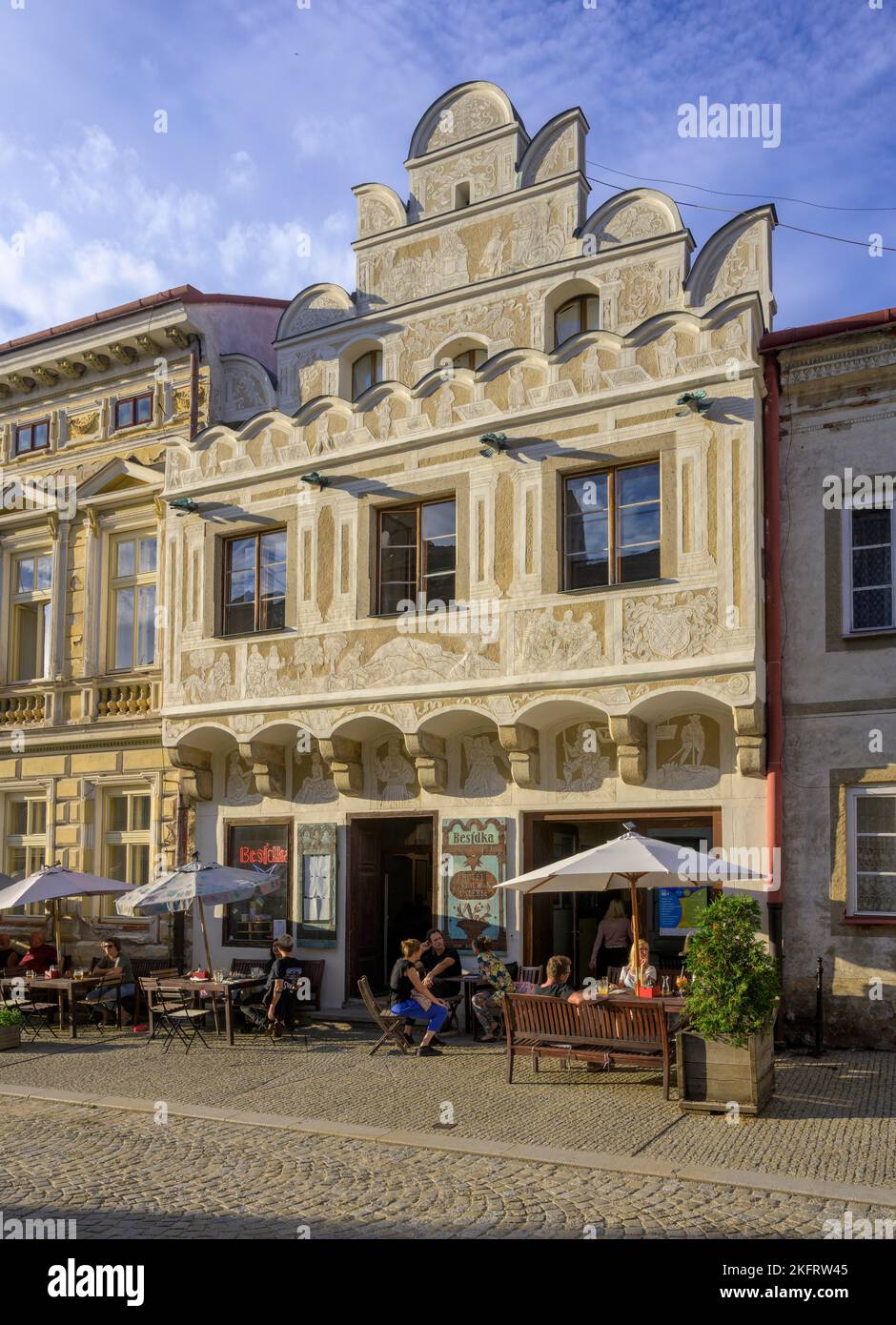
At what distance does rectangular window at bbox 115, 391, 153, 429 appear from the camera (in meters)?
20.6

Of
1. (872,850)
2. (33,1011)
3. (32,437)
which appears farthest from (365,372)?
(33,1011)

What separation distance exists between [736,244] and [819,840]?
746 centimetres

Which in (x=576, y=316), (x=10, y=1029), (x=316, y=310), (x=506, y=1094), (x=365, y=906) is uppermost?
(x=316, y=310)

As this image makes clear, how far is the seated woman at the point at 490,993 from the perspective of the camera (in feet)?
48.2

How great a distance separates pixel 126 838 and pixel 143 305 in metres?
8.59

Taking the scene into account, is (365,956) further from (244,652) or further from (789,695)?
(789,695)

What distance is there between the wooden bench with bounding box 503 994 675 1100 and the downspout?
280 cm

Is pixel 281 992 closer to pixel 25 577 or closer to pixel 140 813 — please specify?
pixel 140 813

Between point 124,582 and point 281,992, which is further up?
point 124,582

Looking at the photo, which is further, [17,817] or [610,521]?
[17,817]

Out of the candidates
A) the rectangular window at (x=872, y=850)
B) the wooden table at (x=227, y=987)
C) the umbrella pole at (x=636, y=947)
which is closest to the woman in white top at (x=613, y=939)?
the rectangular window at (x=872, y=850)

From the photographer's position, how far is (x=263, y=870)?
59.2 feet

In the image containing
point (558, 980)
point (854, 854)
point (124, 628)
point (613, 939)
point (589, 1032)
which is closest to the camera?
point (589, 1032)

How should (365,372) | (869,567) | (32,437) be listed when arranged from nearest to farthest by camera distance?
(869,567), (365,372), (32,437)
